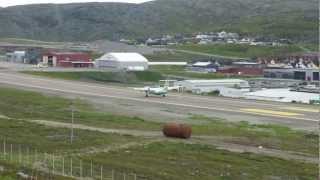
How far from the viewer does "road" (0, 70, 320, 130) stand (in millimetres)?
66381

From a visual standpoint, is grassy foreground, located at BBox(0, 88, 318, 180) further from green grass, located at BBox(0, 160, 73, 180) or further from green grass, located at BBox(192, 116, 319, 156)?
green grass, located at BBox(0, 160, 73, 180)

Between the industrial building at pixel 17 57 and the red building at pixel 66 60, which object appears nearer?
the red building at pixel 66 60

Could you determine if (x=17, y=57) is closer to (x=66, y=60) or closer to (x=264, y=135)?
(x=66, y=60)

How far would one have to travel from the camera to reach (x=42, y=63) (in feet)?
459

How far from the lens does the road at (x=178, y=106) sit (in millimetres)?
66381

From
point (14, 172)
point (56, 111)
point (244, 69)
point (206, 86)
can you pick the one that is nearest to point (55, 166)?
point (14, 172)

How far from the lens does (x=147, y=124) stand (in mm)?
58969

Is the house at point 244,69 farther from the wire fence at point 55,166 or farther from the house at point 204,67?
the wire fence at point 55,166

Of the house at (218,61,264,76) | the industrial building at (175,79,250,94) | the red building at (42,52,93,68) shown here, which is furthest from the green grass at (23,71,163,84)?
the house at (218,61,264,76)

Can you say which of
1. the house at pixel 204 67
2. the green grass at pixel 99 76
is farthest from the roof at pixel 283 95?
the house at pixel 204 67

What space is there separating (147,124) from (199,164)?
1898 cm

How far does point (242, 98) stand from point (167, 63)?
233 feet

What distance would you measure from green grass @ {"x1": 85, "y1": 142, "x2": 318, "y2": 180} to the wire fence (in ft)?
3.56

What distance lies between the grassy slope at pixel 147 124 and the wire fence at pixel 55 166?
51.0ft
